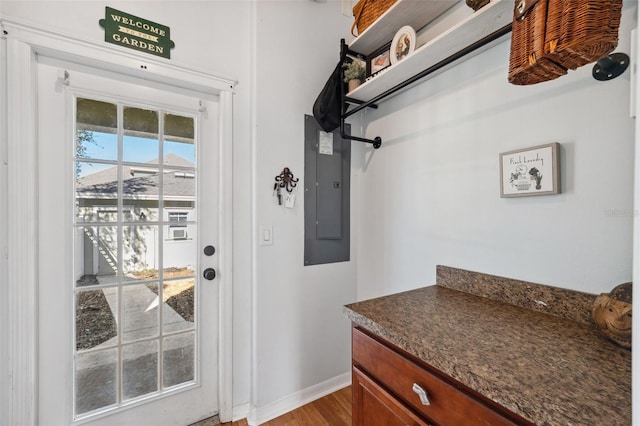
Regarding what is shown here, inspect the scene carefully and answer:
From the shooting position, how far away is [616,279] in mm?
843

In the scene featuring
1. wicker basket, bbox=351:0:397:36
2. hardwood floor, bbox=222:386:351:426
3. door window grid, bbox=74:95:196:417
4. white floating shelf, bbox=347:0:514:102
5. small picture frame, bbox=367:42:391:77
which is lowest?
hardwood floor, bbox=222:386:351:426

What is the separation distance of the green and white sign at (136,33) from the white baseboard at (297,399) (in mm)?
2188

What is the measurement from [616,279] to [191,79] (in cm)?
208

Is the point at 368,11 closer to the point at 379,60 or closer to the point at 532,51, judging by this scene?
the point at 379,60

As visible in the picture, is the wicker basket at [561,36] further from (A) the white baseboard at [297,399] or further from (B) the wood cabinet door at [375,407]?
(A) the white baseboard at [297,399]

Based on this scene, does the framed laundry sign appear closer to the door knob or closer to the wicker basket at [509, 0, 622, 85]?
the wicker basket at [509, 0, 622, 85]

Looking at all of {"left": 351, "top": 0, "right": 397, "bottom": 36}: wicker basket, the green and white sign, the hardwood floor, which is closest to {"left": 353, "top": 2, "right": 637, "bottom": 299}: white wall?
{"left": 351, "top": 0, "right": 397, "bottom": 36}: wicker basket

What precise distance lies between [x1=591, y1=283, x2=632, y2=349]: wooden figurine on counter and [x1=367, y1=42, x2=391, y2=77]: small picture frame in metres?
1.39

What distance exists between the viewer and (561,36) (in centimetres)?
56

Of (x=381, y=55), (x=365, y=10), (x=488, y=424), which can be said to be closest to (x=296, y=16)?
(x=365, y=10)

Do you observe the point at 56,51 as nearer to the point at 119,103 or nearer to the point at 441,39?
the point at 119,103

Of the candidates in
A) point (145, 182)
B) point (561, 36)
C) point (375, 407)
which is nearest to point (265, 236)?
point (145, 182)

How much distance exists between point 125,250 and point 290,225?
0.93m

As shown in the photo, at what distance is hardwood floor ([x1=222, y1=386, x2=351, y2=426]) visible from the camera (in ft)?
5.27
